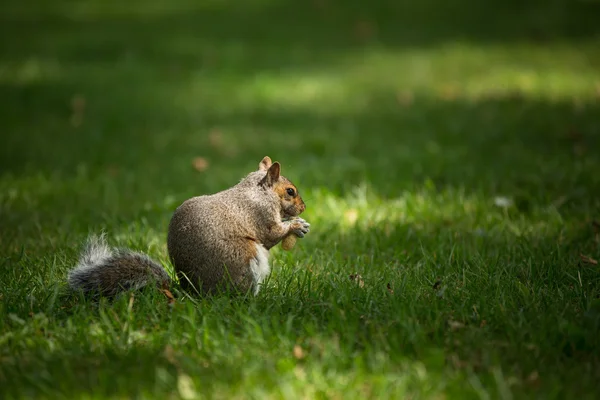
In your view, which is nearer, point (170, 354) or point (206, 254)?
point (170, 354)

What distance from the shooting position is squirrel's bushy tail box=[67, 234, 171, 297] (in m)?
2.82

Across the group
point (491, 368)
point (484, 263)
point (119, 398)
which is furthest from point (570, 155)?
point (119, 398)

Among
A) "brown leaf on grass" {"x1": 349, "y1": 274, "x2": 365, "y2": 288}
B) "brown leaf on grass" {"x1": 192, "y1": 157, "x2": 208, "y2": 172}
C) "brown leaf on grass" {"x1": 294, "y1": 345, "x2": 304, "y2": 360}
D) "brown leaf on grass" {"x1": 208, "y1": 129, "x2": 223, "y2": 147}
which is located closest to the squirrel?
"brown leaf on grass" {"x1": 349, "y1": 274, "x2": 365, "y2": 288}

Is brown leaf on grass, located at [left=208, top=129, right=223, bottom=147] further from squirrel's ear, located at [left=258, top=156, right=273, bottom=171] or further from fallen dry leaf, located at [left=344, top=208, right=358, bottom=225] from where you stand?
squirrel's ear, located at [left=258, top=156, right=273, bottom=171]

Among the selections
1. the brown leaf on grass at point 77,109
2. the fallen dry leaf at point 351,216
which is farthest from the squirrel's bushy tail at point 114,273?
the brown leaf on grass at point 77,109

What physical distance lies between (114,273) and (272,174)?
0.83 meters

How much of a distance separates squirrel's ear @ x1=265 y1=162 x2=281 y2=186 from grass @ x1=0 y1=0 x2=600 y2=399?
0.46 meters

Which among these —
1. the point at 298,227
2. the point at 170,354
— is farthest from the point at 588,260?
the point at 170,354

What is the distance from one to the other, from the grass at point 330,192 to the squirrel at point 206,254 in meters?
0.11

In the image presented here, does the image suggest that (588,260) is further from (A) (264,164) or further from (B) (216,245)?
(B) (216,245)

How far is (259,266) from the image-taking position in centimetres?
291

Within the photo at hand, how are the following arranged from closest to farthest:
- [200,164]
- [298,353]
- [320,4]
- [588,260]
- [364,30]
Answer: [298,353] → [588,260] → [200,164] → [364,30] → [320,4]

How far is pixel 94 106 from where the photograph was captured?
7637mm

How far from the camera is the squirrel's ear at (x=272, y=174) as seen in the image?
3.04 meters
